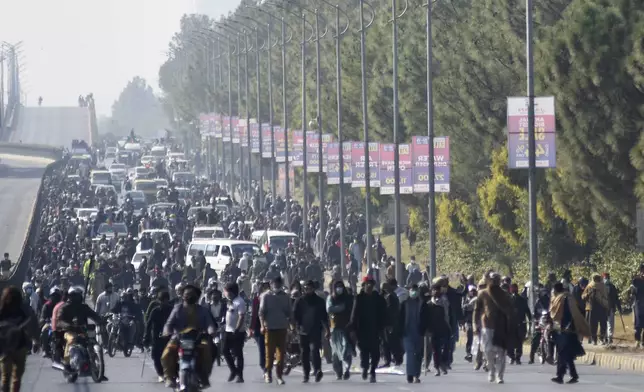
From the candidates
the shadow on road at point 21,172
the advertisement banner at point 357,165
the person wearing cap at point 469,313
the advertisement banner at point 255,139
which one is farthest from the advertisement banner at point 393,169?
the shadow on road at point 21,172

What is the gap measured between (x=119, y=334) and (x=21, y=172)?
113 meters

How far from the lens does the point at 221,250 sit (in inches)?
2335

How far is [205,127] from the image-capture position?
12075 centimetres

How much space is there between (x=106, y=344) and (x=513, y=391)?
553 inches

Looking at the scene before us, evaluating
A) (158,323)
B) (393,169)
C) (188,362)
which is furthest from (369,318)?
(393,169)

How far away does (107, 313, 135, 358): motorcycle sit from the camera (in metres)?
36.4

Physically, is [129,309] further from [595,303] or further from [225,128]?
[225,128]

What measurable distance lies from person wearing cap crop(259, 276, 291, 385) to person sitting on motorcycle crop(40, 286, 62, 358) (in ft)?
13.8

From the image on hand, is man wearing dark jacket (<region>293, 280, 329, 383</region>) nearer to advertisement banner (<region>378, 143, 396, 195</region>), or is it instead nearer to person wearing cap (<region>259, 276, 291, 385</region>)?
person wearing cap (<region>259, 276, 291, 385</region>)

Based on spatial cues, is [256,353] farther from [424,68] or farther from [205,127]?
[205,127]

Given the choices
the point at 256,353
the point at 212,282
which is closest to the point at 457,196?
the point at 256,353

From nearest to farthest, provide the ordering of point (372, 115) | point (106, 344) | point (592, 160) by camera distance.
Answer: point (106, 344) → point (592, 160) → point (372, 115)

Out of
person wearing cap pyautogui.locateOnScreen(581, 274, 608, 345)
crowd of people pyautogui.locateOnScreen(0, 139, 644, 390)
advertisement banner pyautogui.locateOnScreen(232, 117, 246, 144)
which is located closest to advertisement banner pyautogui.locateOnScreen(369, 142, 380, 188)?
crowd of people pyautogui.locateOnScreen(0, 139, 644, 390)

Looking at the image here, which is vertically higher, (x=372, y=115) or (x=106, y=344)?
(x=372, y=115)
